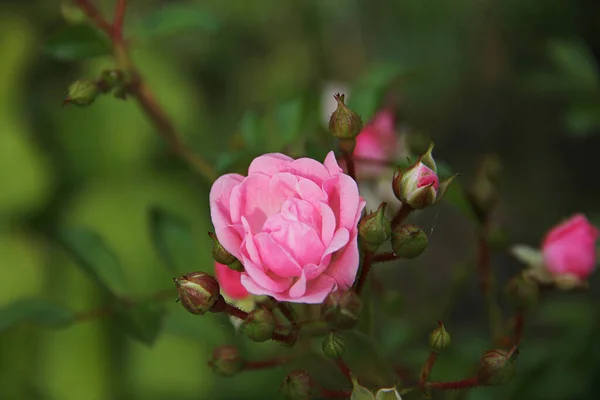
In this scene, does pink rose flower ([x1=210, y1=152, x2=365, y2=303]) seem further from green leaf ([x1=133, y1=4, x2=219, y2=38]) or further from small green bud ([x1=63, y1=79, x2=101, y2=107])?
green leaf ([x1=133, y1=4, x2=219, y2=38])

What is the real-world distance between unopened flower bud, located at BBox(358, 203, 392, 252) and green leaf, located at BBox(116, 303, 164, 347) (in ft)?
0.90

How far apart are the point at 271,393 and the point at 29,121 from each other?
0.94 metres

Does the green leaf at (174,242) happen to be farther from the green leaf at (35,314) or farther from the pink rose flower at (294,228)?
the pink rose flower at (294,228)

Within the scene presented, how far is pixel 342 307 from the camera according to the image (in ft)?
1.65

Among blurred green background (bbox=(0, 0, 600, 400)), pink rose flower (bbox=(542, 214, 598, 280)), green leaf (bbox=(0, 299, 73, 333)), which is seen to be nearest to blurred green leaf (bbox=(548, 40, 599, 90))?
blurred green background (bbox=(0, 0, 600, 400))

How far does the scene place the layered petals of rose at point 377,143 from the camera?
2.88 ft

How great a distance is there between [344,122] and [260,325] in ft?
0.54

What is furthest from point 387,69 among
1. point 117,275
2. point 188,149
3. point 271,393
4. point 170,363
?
point 170,363

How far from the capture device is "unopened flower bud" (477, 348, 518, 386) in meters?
0.53

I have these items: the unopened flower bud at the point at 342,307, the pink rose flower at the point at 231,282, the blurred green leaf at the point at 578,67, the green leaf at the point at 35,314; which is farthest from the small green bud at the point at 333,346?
the blurred green leaf at the point at 578,67

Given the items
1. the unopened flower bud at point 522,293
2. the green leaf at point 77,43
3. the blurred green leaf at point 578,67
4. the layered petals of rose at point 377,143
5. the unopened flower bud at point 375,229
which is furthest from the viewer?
the blurred green leaf at point 578,67

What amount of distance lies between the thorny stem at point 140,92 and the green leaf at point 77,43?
0.01 metres

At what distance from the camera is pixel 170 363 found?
1442mm

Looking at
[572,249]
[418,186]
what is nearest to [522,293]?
[572,249]
